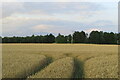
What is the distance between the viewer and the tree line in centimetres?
11600

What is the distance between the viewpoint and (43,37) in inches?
5039

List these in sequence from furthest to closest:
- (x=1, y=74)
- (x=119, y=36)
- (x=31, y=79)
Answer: (x=119, y=36), (x=1, y=74), (x=31, y=79)

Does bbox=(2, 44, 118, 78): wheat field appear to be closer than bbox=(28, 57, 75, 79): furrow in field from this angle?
No

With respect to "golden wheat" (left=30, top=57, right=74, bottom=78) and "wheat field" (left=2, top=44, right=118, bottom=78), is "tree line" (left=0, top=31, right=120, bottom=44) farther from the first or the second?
"golden wheat" (left=30, top=57, right=74, bottom=78)

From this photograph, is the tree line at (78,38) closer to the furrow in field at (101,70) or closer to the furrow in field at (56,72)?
the furrow in field at (101,70)

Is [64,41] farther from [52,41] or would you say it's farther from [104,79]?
[104,79]

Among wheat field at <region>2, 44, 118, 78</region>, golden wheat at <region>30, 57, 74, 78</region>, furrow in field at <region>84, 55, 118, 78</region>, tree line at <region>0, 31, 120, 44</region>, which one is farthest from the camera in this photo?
tree line at <region>0, 31, 120, 44</region>

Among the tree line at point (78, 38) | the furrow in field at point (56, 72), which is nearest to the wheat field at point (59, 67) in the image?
the furrow in field at point (56, 72)

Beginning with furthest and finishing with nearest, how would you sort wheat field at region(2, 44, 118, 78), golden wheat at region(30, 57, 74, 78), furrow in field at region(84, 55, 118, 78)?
1. wheat field at region(2, 44, 118, 78)
2. furrow in field at region(84, 55, 118, 78)
3. golden wheat at region(30, 57, 74, 78)

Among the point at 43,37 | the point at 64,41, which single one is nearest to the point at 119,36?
the point at 64,41

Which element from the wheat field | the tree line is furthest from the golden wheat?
the tree line

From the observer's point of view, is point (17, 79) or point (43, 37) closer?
point (17, 79)

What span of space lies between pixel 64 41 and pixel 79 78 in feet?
358

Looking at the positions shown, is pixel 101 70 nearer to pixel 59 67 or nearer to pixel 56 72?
pixel 59 67
